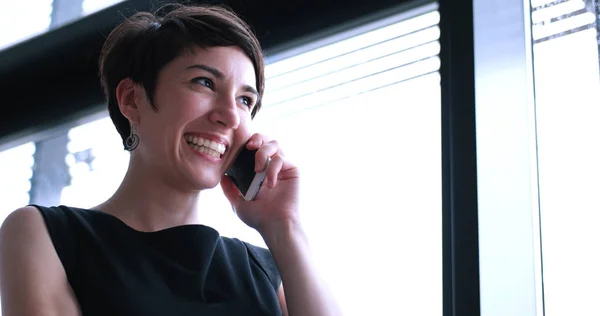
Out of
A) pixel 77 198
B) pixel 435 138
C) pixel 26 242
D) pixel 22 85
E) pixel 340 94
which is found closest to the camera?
pixel 26 242

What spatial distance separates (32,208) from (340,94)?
844 millimetres

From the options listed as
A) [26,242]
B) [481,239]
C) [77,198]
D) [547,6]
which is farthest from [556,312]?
[77,198]

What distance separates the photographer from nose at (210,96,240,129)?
1596 millimetres

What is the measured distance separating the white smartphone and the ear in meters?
0.20

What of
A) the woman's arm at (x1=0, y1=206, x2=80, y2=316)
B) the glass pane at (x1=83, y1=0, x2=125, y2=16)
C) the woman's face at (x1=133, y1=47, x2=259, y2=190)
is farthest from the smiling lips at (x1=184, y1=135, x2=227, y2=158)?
the glass pane at (x1=83, y1=0, x2=125, y2=16)

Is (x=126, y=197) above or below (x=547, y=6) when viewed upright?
below

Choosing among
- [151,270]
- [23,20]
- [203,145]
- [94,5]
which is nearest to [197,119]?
[203,145]

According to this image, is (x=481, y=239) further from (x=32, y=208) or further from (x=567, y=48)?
(x=32, y=208)

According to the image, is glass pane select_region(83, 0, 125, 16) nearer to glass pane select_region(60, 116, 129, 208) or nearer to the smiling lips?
glass pane select_region(60, 116, 129, 208)

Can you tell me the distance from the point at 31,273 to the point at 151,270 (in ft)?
0.69

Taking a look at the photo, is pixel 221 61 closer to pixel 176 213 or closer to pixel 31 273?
pixel 176 213

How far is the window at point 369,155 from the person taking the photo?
187cm

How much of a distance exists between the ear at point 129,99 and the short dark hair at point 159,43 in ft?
0.04

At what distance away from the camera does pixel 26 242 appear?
4.82 feet
